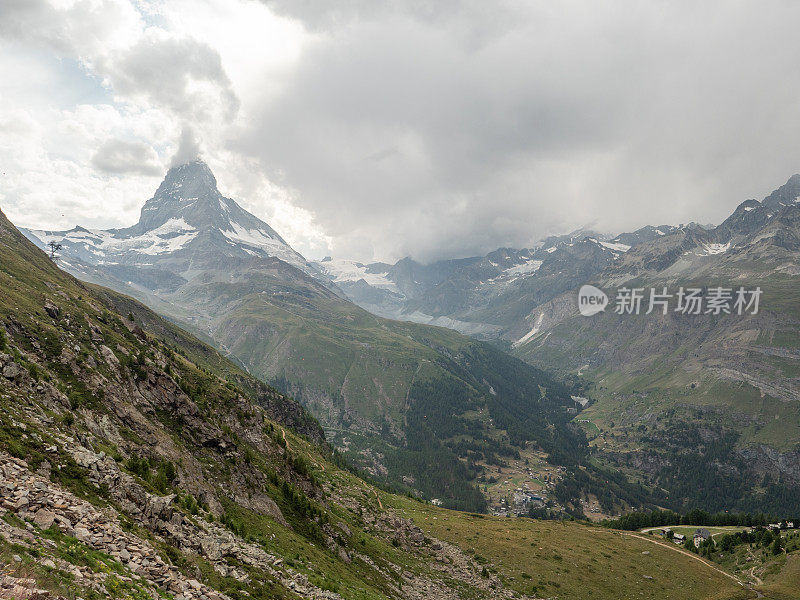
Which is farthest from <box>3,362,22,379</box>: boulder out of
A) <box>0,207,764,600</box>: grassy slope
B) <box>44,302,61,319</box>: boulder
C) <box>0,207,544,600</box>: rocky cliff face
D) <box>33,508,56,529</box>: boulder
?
<box>44,302,61,319</box>: boulder

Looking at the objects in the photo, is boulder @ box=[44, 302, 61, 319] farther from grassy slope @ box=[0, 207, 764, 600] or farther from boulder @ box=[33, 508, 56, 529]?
boulder @ box=[33, 508, 56, 529]

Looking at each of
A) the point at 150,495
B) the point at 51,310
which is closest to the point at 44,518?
the point at 150,495

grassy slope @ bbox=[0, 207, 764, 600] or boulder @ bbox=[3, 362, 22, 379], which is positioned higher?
boulder @ bbox=[3, 362, 22, 379]

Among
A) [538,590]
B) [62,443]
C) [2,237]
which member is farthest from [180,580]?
[2,237]

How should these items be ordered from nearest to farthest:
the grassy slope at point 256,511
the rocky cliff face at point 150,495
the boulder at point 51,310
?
the rocky cliff face at point 150,495 < the grassy slope at point 256,511 < the boulder at point 51,310

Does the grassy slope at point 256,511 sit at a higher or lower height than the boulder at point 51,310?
lower

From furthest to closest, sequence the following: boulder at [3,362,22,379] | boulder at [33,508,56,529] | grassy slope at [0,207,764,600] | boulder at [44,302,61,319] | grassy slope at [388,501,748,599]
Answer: grassy slope at [388,501,748,599]
boulder at [44,302,61,319]
boulder at [3,362,22,379]
grassy slope at [0,207,764,600]
boulder at [33,508,56,529]

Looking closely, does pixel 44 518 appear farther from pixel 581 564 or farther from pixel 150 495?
pixel 581 564

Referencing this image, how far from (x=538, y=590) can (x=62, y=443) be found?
221 feet

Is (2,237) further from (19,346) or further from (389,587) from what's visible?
(389,587)

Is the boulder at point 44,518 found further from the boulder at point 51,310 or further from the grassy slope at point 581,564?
the grassy slope at point 581,564

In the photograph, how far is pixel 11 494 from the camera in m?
18.9

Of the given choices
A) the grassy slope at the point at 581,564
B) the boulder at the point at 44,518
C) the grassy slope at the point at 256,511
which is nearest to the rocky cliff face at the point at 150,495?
the boulder at the point at 44,518

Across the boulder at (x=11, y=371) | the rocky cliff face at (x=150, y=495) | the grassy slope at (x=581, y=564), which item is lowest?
the grassy slope at (x=581, y=564)
